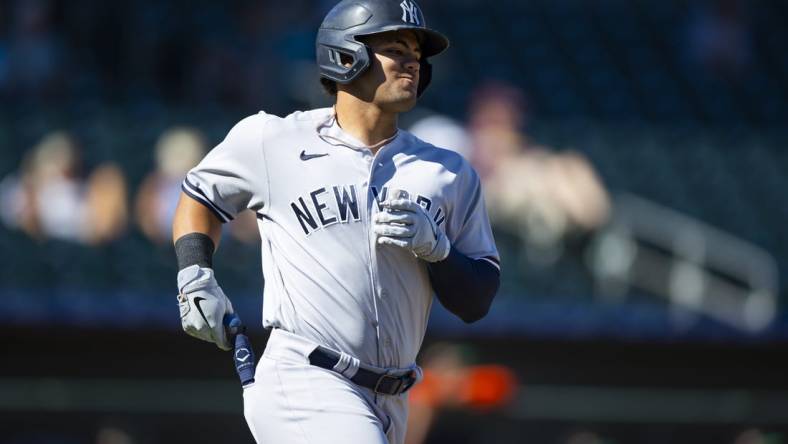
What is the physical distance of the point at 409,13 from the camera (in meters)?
4.48

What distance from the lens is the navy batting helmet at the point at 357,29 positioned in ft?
14.6

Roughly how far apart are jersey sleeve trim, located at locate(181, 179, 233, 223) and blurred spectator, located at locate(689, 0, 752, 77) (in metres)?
11.2

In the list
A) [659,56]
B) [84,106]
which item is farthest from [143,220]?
[659,56]

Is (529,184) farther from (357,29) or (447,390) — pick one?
(357,29)

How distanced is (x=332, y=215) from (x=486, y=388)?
5.77 meters

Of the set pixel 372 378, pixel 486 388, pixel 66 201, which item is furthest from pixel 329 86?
pixel 66 201

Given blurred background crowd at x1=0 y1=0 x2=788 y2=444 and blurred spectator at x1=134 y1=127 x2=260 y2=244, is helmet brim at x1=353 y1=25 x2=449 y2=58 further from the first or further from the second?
blurred spectator at x1=134 y1=127 x2=260 y2=244

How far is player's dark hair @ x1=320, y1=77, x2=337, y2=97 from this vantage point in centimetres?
472

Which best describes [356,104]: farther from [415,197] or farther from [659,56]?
[659,56]

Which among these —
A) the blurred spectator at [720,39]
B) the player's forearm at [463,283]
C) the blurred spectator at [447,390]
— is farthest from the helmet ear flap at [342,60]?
the blurred spectator at [720,39]

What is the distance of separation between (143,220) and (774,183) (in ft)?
18.2

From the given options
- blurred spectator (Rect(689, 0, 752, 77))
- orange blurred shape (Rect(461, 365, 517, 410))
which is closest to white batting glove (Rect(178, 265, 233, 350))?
orange blurred shape (Rect(461, 365, 517, 410))

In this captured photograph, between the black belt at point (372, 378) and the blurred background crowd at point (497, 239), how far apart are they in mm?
4962

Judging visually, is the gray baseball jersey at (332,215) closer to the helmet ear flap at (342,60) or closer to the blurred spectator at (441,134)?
the helmet ear flap at (342,60)
